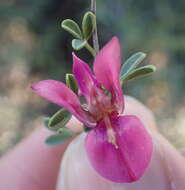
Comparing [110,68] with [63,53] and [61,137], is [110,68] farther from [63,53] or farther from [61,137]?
[63,53]

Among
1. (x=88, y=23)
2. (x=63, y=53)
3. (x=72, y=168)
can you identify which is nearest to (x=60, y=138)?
(x=72, y=168)

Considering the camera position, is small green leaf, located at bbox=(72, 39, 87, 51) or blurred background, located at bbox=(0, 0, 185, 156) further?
blurred background, located at bbox=(0, 0, 185, 156)

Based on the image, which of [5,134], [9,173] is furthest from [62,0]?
[9,173]

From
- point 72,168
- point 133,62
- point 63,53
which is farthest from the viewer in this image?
point 63,53

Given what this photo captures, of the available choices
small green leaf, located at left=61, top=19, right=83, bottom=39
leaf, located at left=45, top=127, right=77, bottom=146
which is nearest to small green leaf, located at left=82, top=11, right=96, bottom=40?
small green leaf, located at left=61, top=19, right=83, bottom=39

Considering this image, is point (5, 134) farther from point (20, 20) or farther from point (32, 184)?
point (32, 184)

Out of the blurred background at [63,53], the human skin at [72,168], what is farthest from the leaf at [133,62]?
the blurred background at [63,53]

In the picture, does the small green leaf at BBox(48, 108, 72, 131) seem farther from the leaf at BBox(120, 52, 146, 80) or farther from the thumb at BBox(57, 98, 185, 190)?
the thumb at BBox(57, 98, 185, 190)
